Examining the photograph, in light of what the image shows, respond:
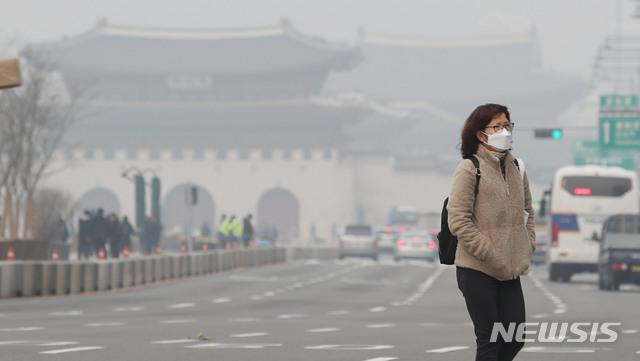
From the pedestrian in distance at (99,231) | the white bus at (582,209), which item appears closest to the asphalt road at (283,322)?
the white bus at (582,209)

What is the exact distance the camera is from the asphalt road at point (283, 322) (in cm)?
1297

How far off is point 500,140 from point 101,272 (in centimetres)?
2181

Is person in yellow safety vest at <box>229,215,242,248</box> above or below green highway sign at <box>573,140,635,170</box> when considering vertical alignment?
below

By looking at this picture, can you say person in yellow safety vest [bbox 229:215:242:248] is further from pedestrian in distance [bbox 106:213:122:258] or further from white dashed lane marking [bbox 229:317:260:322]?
white dashed lane marking [bbox 229:317:260:322]

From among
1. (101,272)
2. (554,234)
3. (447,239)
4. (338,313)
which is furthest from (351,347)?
(554,234)

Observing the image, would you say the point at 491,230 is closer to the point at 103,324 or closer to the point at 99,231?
the point at 103,324

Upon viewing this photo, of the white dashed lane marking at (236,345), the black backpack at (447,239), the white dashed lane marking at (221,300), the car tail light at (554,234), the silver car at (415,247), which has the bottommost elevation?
the white dashed lane marking at (236,345)

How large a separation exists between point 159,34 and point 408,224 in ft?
83.9

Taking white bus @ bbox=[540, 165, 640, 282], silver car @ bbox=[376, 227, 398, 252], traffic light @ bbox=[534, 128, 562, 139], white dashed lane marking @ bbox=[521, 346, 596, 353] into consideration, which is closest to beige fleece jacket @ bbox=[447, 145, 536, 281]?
white dashed lane marking @ bbox=[521, 346, 596, 353]

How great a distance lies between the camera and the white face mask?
7.44 m

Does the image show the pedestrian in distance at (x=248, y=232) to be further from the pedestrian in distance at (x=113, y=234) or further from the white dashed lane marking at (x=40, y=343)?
the white dashed lane marking at (x=40, y=343)

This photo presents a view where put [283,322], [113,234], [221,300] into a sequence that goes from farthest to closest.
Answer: [113,234] → [221,300] → [283,322]

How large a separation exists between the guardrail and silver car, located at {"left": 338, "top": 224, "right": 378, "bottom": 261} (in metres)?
16.1

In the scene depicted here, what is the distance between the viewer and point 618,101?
54.9 meters
